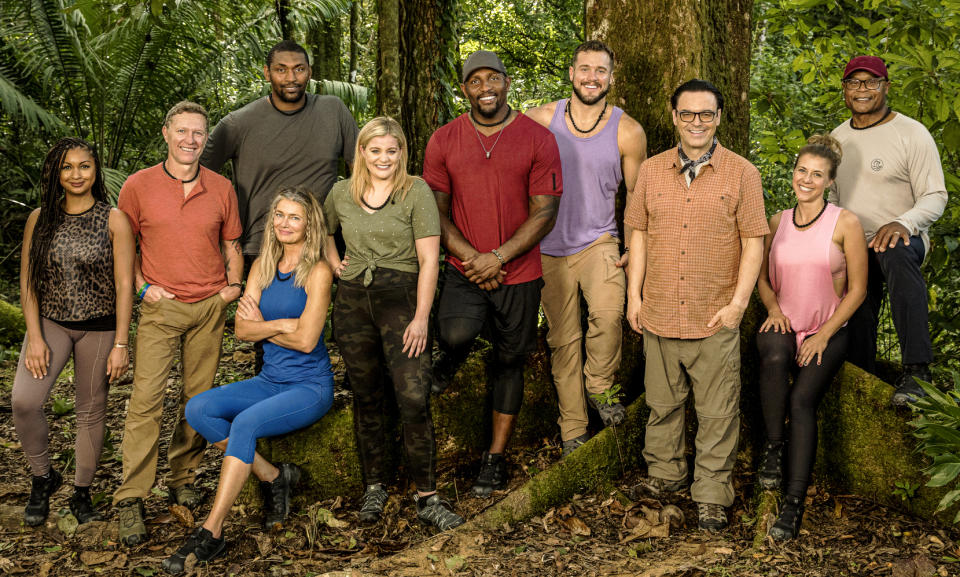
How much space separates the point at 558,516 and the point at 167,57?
7.13 metres

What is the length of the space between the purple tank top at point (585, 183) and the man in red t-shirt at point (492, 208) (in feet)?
0.78

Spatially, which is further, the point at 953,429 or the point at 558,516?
the point at 558,516

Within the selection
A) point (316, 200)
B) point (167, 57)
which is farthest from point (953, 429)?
point (167, 57)

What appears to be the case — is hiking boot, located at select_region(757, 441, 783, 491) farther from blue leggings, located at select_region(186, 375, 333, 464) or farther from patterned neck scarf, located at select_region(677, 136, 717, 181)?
blue leggings, located at select_region(186, 375, 333, 464)

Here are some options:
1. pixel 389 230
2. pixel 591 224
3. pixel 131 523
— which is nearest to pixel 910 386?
pixel 591 224

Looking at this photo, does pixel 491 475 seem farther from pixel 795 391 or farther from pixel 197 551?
pixel 795 391

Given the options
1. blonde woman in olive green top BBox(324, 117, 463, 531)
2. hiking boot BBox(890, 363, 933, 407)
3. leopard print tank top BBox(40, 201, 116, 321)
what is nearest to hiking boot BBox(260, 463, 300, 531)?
blonde woman in olive green top BBox(324, 117, 463, 531)

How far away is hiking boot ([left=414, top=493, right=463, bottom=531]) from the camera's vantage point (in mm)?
4238

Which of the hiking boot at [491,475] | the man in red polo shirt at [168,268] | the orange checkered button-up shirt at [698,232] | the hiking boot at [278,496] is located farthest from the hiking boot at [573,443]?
the man in red polo shirt at [168,268]

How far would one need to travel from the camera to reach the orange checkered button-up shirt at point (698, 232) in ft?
13.3

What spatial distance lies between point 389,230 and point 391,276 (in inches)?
10.2

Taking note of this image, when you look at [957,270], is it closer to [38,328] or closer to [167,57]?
[38,328]

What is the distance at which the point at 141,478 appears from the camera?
4520 millimetres

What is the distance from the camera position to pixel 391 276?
420 cm
